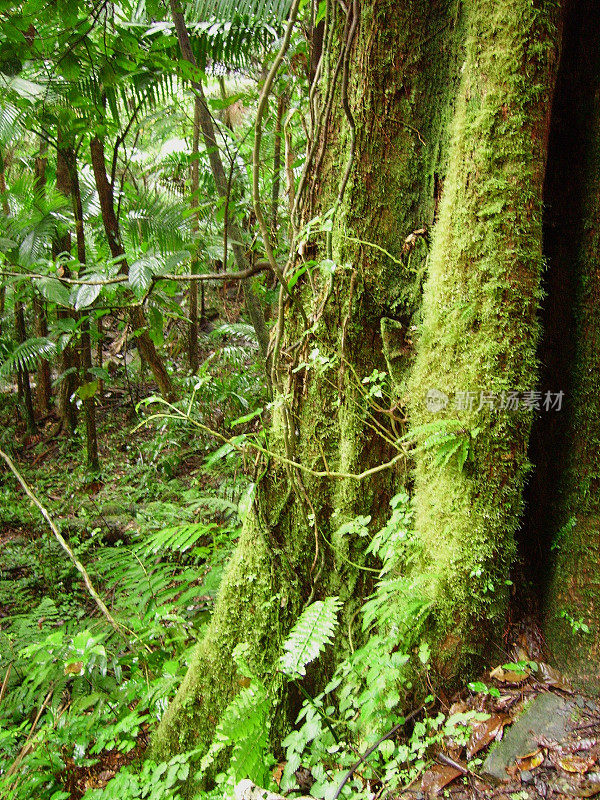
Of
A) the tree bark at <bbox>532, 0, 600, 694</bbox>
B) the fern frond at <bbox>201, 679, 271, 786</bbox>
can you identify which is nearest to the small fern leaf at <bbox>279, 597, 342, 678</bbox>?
the fern frond at <bbox>201, 679, 271, 786</bbox>

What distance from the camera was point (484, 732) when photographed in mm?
1600

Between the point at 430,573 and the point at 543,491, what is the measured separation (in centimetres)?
54

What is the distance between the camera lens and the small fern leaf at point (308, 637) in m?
1.72

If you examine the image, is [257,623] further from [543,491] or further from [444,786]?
[543,491]

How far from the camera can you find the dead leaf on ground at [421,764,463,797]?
1542 millimetres

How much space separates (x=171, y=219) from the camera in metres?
4.61

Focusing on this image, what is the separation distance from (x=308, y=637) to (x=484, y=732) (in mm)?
649

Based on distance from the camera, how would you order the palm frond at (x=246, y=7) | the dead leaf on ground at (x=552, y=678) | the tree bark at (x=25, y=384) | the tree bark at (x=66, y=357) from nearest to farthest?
1. the dead leaf on ground at (x=552, y=678)
2. the palm frond at (x=246, y=7)
3. the tree bark at (x=66, y=357)
4. the tree bark at (x=25, y=384)

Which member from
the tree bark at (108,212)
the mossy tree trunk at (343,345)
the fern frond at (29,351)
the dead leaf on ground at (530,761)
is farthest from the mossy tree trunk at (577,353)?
the fern frond at (29,351)

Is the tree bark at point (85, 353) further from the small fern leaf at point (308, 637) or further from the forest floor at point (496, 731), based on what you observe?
the small fern leaf at point (308, 637)

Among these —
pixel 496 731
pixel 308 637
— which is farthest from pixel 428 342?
pixel 496 731

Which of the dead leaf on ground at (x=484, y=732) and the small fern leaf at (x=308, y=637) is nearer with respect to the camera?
the dead leaf on ground at (x=484, y=732)

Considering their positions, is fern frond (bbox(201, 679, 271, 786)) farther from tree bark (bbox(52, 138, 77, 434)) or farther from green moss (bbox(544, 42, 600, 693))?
tree bark (bbox(52, 138, 77, 434))

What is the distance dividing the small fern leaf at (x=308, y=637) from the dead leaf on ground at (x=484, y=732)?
1.81ft
